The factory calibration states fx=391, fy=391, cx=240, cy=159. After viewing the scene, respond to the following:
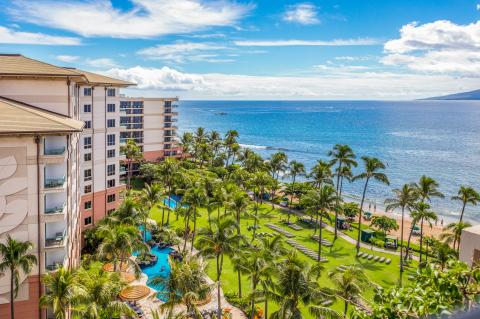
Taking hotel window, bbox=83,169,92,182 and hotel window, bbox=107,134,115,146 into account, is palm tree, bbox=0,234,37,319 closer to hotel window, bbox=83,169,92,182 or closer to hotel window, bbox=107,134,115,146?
hotel window, bbox=83,169,92,182

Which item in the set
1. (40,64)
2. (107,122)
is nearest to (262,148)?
(107,122)

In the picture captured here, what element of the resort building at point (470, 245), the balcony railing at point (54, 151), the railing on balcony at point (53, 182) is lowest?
the resort building at point (470, 245)

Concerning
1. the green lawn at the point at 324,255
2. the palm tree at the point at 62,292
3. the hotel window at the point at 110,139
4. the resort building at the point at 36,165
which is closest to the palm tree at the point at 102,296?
the palm tree at the point at 62,292

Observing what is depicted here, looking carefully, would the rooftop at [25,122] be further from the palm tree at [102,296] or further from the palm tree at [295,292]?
the palm tree at [295,292]

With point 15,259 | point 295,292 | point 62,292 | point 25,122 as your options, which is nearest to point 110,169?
point 25,122

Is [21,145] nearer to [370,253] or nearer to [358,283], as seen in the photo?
[358,283]
